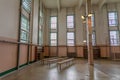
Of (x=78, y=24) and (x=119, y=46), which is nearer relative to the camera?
(x=119, y=46)

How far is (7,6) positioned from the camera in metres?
4.48

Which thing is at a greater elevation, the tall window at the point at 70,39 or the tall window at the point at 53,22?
the tall window at the point at 53,22

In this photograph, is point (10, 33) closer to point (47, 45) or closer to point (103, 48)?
point (47, 45)

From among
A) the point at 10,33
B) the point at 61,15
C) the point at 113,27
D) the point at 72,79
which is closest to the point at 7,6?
the point at 10,33

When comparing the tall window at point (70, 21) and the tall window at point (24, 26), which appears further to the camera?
the tall window at point (70, 21)

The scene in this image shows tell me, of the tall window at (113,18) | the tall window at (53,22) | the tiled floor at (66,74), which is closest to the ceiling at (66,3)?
the tall window at (113,18)

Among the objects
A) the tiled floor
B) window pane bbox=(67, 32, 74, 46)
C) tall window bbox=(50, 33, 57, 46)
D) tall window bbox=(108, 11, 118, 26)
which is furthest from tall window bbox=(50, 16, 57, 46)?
the tiled floor

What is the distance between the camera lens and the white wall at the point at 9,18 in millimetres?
4090

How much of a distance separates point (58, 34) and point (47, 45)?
201cm

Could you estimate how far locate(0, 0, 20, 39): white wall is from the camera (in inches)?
161

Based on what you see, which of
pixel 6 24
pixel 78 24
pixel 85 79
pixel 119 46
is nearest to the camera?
pixel 85 79

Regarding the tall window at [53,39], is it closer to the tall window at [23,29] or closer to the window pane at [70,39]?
the window pane at [70,39]

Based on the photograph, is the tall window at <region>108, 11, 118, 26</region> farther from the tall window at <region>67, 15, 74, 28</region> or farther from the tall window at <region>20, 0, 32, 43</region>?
the tall window at <region>20, 0, 32, 43</region>

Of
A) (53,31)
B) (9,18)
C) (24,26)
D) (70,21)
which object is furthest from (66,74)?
(70,21)
